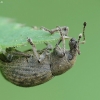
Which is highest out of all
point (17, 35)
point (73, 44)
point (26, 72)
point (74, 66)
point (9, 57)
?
point (17, 35)

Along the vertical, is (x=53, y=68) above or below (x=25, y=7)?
below

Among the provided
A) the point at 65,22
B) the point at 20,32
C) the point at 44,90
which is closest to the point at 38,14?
the point at 65,22

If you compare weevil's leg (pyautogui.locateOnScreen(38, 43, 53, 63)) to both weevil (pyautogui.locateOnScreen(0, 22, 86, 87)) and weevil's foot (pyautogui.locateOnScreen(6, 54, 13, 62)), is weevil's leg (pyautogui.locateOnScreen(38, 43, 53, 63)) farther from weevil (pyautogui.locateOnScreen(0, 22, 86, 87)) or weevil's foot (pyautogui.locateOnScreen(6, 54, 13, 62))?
weevil's foot (pyautogui.locateOnScreen(6, 54, 13, 62))

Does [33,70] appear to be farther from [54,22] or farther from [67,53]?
[54,22]

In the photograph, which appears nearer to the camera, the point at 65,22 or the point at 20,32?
the point at 20,32

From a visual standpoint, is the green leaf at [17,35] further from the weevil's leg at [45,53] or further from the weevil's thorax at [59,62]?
the weevil's thorax at [59,62]

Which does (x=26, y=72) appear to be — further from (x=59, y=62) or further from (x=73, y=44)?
(x=73, y=44)

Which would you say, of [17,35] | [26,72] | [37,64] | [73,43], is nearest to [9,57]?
[26,72]
